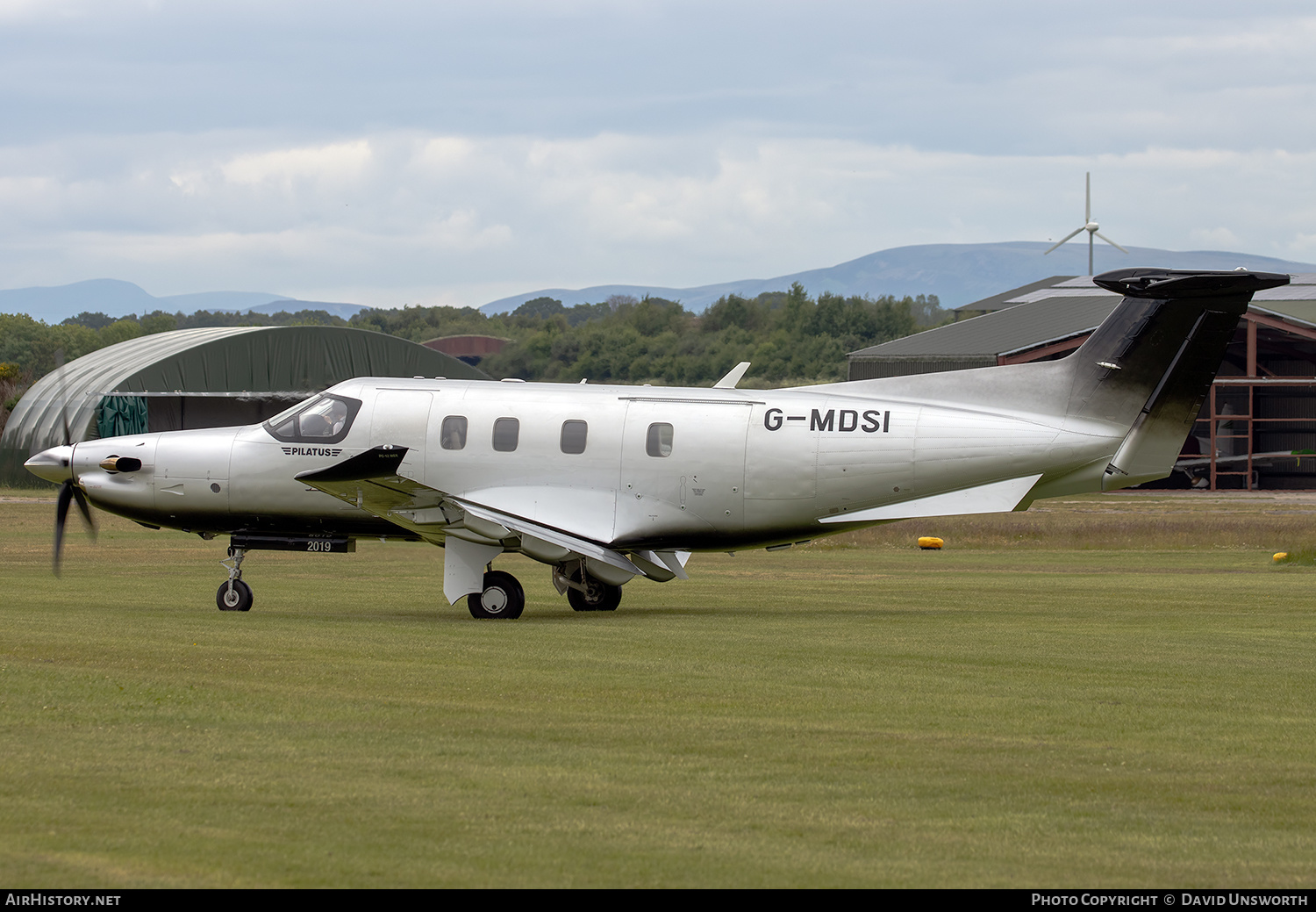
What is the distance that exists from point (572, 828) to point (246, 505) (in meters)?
14.7

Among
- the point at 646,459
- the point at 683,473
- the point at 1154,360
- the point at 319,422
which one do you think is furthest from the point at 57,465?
the point at 1154,360

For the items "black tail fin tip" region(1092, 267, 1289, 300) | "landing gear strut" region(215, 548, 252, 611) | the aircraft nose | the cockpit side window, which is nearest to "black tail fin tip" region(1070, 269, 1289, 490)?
"black tail fin tip" region(1092, 267, 1289, 300)

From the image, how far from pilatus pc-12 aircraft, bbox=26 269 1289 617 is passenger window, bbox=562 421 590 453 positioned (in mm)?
29

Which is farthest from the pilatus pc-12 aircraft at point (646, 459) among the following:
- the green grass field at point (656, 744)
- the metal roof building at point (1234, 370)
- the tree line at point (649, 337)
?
the metal roof building at point (1234, 370)

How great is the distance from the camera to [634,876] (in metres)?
7.44

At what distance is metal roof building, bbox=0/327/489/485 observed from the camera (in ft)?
195

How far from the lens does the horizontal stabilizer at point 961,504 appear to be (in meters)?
20.6

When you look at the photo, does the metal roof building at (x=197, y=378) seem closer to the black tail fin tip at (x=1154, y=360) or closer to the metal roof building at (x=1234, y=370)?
the metal roof building at (x=1234, y=370)

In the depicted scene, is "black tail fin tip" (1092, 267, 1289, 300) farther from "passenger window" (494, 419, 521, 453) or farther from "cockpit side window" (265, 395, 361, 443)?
"cockpit side window" (265, 395, 361, 443)

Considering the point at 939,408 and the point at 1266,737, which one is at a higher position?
the point at 939,408

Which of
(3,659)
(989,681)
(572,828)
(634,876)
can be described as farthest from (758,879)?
(3,659)

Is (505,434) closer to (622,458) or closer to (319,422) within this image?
(622,458)

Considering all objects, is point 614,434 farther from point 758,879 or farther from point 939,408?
point 758,879
